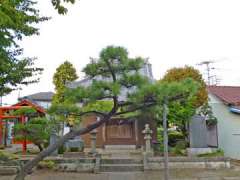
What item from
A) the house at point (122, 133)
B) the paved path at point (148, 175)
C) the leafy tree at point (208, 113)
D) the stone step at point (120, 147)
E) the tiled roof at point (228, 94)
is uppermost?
the tiled roof at point (228, 94)

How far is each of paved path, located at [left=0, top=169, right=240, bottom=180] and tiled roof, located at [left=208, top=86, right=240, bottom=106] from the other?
14.9ft

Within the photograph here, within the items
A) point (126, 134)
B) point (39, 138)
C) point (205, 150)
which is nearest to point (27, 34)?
point (39, 138)

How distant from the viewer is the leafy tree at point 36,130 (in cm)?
1492

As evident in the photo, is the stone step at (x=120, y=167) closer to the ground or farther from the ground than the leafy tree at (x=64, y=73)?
closer to the ground

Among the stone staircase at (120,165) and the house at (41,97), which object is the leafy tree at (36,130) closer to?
the stone staircase at (120,165)

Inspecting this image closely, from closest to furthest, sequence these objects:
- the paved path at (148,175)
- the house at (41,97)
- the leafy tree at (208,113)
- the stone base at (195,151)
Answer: the paved path at (148,175) → the stone base at (195,151) → the leafy tree at (208,113) → the house at (41,97)

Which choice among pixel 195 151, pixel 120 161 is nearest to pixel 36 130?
pixel 120 161

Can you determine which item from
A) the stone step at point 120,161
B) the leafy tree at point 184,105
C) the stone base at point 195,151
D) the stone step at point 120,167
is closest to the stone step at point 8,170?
the stone step at point 120,167

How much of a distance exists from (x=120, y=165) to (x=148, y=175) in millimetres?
1516

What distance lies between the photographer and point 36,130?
593 inches

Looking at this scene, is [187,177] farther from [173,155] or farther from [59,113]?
[59,113]

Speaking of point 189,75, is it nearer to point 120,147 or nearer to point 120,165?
point 120,147

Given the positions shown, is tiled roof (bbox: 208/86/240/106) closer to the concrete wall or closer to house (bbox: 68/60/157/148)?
the concrete wall

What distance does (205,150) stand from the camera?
14.3 meters
